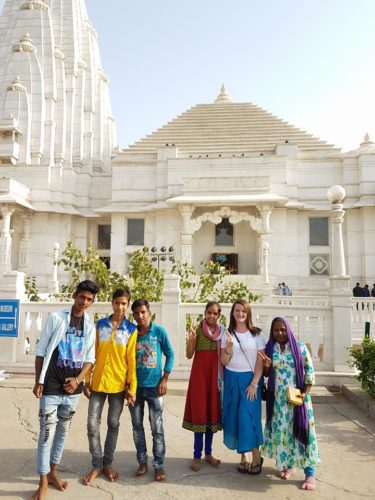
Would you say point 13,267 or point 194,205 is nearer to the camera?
point 194,205

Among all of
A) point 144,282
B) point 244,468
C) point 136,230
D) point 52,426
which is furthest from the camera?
point 136,230

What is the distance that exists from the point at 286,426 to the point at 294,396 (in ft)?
1.00

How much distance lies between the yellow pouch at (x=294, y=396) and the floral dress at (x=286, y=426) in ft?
0.21

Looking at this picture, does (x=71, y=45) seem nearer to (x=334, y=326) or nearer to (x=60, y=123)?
(x=60, y=123)

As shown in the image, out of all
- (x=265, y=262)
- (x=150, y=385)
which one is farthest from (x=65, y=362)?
(x=265, y=262)

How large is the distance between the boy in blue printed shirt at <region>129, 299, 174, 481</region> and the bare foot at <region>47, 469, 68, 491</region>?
588 mm

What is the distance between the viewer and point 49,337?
3023 millimetres

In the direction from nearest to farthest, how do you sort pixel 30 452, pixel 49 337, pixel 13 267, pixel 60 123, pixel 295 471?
pixel 49 337 → pixel 295 471 → pixel 30 452 → pixel 13 267 → pixel 60 123

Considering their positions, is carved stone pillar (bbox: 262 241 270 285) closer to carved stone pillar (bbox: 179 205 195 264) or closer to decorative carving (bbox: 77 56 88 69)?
carved stone pillar (bbox: 179 205 195 264)

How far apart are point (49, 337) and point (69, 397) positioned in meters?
0.51

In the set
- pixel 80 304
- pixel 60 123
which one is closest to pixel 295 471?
pixel 80 304

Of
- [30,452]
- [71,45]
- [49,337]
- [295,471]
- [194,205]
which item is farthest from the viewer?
[71,45]

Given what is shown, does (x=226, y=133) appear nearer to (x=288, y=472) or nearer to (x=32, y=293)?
(x=32, y=293)

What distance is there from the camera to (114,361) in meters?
3.18
